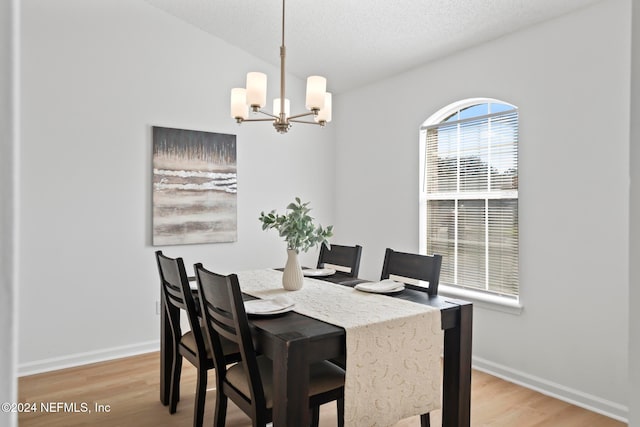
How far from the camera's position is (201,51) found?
155 inches

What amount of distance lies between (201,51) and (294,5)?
1.09 metres

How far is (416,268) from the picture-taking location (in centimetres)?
264

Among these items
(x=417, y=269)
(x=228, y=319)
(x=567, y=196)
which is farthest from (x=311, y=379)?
(x=567, y=196)

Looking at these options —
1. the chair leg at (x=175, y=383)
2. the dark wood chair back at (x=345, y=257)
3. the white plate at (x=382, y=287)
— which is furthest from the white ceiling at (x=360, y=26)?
the chair leg at (x=175, y=383)

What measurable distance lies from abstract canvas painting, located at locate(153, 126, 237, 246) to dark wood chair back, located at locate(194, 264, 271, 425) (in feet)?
6.08

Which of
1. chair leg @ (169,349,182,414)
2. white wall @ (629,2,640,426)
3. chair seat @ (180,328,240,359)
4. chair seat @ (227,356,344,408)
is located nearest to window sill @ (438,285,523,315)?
chair seat @ (227,356,344,408)

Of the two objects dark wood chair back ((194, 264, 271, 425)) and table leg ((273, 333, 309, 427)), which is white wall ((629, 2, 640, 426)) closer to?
table leg ((273, 333, 309, 427))

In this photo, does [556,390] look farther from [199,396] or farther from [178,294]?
[178,294]

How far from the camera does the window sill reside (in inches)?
123

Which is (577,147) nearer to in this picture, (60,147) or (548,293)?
(548,293)

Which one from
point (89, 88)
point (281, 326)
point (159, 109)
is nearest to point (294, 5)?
point (159, 109)
